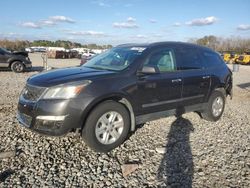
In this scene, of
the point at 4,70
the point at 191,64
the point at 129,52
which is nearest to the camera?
the point at 129,52

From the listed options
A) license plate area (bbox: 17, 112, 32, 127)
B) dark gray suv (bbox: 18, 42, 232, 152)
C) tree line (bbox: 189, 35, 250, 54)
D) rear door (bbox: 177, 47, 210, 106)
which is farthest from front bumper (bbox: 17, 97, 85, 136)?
tree line (bbox: 189, 35, 250, 54)

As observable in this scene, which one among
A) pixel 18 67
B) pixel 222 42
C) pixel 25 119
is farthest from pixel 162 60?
pixel 222 42

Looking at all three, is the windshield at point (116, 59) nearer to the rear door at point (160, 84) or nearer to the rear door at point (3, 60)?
the rear door at point (160, 84)

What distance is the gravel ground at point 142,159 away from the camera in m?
3.72

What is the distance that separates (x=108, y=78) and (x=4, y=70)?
15473 millimetres

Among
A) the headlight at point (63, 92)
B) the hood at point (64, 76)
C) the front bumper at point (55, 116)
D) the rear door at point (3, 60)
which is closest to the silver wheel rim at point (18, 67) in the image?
the rear door at point (3, 60)

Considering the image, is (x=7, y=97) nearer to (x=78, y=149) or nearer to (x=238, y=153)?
(x=78, y=149)

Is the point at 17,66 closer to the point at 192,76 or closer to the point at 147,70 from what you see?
the point at 192,76

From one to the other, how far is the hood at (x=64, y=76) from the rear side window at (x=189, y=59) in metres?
1.78

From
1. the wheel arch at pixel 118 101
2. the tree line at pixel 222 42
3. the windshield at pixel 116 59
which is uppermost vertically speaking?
the tree line at pixel 222 42

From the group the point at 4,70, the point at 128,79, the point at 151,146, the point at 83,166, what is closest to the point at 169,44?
the point at 128,79

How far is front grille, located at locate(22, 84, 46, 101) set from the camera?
4441 mm

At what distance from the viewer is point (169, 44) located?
5867mm

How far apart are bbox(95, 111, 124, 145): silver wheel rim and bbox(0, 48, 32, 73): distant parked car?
1463 centimetres
